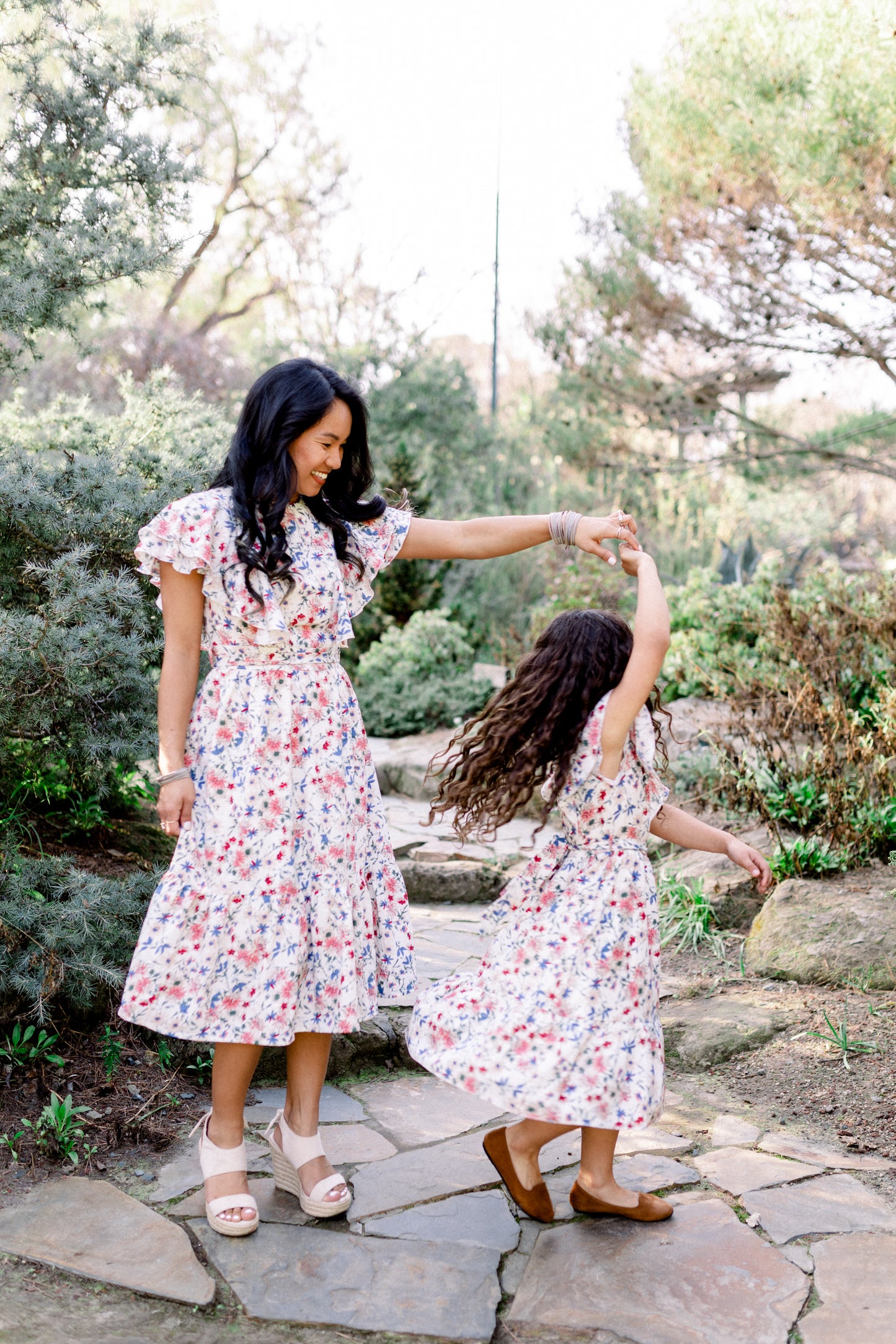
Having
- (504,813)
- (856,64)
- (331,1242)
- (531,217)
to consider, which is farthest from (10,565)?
(531,217)

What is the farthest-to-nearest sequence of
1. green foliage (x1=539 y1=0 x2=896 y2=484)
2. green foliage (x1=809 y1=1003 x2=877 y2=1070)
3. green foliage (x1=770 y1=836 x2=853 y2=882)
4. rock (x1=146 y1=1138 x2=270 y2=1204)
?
green foliage (x1=539 y1=0 x2=896 y2=484) < green foliage (x1=770 y1=836 x2=853 y2=882) < green foliage (x1=809 y1=1003 x2=877 y2=1070) < rock (x1=146 y1=1138 x2=270 y2=1204)

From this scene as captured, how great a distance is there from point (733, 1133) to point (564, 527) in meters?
1.49

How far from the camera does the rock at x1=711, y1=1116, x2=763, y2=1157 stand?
2492mm

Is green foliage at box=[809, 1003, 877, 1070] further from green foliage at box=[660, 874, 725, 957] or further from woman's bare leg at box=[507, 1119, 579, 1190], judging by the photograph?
woman's bare leg at box=[507, 1119, 579, 1190]

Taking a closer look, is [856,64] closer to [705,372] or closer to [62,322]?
[705,372]

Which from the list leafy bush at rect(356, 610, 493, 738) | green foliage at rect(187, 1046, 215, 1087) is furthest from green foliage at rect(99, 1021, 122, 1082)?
leafy bush at rect(356, 610, 493, 738)

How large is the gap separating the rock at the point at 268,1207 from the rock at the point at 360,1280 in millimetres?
29

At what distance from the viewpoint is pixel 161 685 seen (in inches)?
80.7

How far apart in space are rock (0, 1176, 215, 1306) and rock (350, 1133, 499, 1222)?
0.36 meters

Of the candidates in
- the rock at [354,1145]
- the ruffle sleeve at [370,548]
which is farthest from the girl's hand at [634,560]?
the rock at [354,1145]

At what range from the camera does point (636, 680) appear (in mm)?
1987

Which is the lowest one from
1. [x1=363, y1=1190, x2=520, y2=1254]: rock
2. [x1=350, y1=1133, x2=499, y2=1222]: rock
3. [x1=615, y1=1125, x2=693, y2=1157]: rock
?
[x1=615, y1=1125, x2=693, y2=1157]: rock

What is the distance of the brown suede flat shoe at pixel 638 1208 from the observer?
6.91 feet

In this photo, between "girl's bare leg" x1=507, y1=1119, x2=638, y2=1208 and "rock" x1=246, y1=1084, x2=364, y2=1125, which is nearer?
"girl's bare leg" x1=507, y1=1119, x2=638, y2=1208
